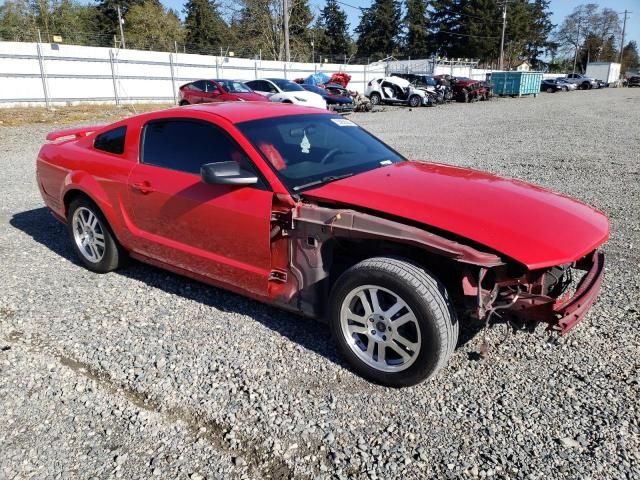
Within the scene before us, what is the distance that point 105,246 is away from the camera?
457 centimetres

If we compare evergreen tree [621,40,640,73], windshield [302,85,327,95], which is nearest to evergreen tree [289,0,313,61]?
windshield [302,85,327,95]

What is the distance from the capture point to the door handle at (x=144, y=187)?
13.0 feet

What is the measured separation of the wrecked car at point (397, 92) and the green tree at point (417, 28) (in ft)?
188

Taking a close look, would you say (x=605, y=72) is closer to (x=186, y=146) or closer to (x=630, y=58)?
(x=630, y=58)

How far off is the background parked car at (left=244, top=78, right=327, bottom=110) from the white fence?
6724 millimetres

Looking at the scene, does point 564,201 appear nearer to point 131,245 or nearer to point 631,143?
point 131,245

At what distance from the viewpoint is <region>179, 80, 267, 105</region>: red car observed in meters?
19.7

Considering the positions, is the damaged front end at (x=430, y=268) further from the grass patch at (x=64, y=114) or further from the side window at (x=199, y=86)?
the side window at (x=199, y=86)

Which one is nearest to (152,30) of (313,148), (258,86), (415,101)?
(415,101)

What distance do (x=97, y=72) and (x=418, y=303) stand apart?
982 inches

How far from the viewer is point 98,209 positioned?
452 cm

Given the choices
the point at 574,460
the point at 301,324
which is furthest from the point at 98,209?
the point at 574,460

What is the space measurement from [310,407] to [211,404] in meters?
0.55

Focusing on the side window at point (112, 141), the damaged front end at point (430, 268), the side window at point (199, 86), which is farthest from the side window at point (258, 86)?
the damaged front end at point (430, 268)
